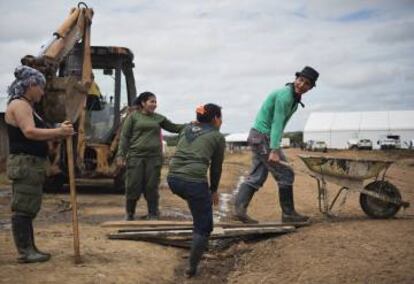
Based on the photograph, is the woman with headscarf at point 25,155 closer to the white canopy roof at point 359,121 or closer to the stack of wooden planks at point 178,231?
the stack of wooden planks at point 178,231

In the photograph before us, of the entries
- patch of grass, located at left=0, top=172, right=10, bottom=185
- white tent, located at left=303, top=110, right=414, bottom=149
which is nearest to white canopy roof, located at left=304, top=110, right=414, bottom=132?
white tent, located at left=303, top=110, right=414, bottom=149

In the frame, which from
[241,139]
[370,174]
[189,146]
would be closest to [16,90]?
[189,146]

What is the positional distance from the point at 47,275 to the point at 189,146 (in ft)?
6.05

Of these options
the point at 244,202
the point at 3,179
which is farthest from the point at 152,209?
the point at 3,179

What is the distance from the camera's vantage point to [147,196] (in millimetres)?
8445

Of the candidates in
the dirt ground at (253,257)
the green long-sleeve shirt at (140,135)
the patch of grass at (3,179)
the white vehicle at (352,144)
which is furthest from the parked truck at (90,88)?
the white vehicle at (352,144)

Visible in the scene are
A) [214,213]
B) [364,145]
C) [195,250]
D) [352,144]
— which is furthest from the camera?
[352,144]

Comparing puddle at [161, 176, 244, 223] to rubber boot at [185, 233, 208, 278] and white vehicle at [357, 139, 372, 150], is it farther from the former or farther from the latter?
white vehicle at [357, 139, 372, 150]

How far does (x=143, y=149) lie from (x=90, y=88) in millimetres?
4302

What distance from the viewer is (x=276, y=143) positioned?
7.46 metres

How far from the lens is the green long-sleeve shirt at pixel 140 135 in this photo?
8375 mm

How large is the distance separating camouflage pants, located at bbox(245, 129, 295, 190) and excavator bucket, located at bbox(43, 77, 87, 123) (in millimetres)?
2368

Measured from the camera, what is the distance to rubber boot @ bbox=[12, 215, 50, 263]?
562cm

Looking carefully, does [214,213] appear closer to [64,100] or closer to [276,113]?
[276,113]
